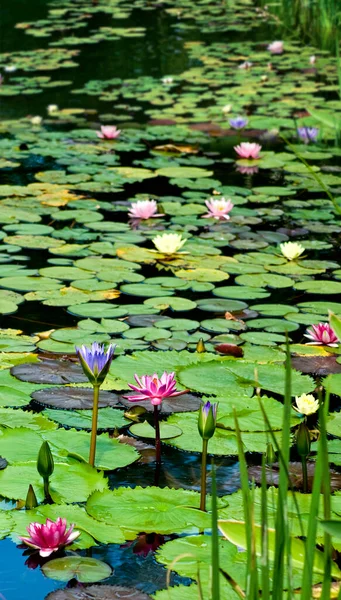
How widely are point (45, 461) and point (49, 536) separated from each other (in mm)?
143

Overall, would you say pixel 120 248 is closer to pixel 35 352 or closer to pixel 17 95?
pixel 35 352

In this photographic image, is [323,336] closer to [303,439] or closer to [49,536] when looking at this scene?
Result: [303,439]

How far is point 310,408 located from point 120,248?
1.53m

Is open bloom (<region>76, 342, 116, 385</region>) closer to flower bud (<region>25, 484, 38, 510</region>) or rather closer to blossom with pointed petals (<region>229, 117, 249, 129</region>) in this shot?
flower bud (<region>25, 484, 38, 510</region>)

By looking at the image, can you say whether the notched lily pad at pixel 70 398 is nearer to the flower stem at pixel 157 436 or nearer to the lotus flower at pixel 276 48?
the flower stem at pixel 157 436

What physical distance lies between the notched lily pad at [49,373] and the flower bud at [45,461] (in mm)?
604

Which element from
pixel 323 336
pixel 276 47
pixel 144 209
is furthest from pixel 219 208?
pixel 276 47

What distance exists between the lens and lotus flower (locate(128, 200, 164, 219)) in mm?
3611

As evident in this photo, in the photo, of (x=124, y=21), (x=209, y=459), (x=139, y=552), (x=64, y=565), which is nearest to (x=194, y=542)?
(x=139, y=552)

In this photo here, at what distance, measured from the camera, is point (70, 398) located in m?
2.09

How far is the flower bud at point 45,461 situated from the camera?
1.57 metres

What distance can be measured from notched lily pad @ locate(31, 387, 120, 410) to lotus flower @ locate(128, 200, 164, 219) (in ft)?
5.18

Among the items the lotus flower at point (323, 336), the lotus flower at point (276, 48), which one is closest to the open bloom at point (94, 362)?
the lotus flower at point (323, 336)

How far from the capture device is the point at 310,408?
76.4 inches
